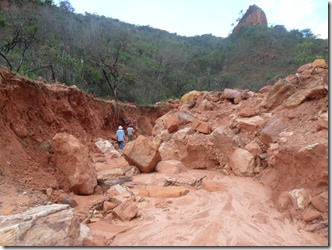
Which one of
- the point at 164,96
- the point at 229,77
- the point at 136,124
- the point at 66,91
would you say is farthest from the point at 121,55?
the point at 66,91

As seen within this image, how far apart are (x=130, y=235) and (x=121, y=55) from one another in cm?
2149

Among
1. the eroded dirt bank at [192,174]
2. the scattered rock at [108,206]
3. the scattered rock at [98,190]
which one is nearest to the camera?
the eroded dirt bank at [192,174]

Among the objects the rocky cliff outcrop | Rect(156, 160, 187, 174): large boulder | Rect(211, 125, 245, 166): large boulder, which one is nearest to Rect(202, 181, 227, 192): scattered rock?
Rect(156, 160, 187, 174): large boulder

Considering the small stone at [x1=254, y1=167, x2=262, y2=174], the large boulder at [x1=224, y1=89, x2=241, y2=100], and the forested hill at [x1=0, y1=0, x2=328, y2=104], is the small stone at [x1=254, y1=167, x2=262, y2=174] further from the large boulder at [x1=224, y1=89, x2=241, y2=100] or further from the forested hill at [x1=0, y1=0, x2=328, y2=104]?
the forested hill at [x1=0, y1=0, x2=328, y2=104]

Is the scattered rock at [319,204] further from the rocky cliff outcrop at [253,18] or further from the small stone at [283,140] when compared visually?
the rocky cliff outcrop at [253,18]

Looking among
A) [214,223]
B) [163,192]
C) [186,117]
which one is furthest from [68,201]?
[186,117]

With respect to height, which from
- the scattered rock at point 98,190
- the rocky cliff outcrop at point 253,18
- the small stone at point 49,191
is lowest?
the scattered rock at point 98,190

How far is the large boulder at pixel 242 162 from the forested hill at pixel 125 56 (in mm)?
9204

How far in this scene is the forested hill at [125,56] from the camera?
16239mm

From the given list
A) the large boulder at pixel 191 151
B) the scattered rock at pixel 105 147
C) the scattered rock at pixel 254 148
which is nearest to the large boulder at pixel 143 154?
the large boulder at pixel 191 151

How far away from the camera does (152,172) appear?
6656mm

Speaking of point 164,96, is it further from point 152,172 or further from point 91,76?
point 152,172

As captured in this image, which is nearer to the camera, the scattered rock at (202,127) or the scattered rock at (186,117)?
the scattered rock at (202,127)

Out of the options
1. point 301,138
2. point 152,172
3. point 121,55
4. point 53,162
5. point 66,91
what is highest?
point 121,55
